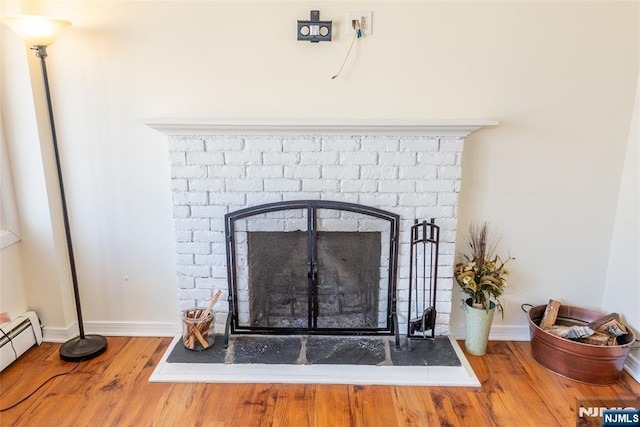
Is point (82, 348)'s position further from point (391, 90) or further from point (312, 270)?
point (391, 90)

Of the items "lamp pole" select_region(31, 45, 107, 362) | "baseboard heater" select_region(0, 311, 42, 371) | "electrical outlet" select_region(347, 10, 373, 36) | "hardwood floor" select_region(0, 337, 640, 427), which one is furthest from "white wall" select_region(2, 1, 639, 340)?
"hardwood floor" select_region(0, 337, 640, 427)

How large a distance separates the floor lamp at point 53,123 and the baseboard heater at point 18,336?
20 centimetres

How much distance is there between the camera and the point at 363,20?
2.27 m

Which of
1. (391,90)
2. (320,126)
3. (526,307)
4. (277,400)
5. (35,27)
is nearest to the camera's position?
(35,27)

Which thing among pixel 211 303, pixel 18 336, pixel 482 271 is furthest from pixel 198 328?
pixel 482 271

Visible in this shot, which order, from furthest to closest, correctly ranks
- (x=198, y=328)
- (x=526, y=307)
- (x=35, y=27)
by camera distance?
(x=526, y=307)
(x=198, y=328)
(x=35, y=27)

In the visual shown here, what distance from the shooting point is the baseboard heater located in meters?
2.35

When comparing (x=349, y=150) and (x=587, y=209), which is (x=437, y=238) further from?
(x=587, y=209)

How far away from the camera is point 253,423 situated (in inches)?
78.2

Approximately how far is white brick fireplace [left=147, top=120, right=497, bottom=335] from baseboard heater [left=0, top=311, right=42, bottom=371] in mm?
984

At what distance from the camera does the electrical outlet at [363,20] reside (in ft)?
7.39

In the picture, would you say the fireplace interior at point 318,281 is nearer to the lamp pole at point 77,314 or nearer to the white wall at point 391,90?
the white wall at point 391,90

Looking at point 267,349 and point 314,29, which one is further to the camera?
point 267,349

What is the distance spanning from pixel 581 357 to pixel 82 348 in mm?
2594
